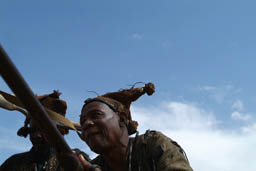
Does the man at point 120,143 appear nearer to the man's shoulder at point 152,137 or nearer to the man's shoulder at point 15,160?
the man's shoulder at point 152,137

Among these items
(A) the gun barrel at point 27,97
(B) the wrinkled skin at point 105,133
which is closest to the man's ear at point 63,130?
(B) the wrinkled skin at point 105,133

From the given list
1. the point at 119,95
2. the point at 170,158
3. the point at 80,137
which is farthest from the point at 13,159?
the point at 170,158


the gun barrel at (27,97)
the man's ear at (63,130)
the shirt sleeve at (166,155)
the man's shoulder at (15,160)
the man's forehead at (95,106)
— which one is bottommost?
the gun barrel at (27,97)

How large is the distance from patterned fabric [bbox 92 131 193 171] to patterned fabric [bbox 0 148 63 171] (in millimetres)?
816

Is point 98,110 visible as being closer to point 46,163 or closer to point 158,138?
point 158,138

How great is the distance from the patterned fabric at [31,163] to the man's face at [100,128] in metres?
0.91

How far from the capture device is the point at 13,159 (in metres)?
4.81

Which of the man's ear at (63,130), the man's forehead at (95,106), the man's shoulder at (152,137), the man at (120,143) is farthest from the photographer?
the man's ear at (63,130)

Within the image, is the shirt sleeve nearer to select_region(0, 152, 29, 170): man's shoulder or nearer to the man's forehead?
the man's forehead

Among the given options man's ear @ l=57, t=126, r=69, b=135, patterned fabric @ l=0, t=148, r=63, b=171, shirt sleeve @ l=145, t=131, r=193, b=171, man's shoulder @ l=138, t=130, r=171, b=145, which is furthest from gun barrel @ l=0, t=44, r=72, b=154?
man's ear @ l=57, t=126, r=69, b=135

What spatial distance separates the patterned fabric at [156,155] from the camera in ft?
11.0

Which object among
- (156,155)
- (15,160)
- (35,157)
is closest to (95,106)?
(156,155)

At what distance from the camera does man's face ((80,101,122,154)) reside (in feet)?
12.1

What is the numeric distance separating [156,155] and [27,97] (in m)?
1.73
